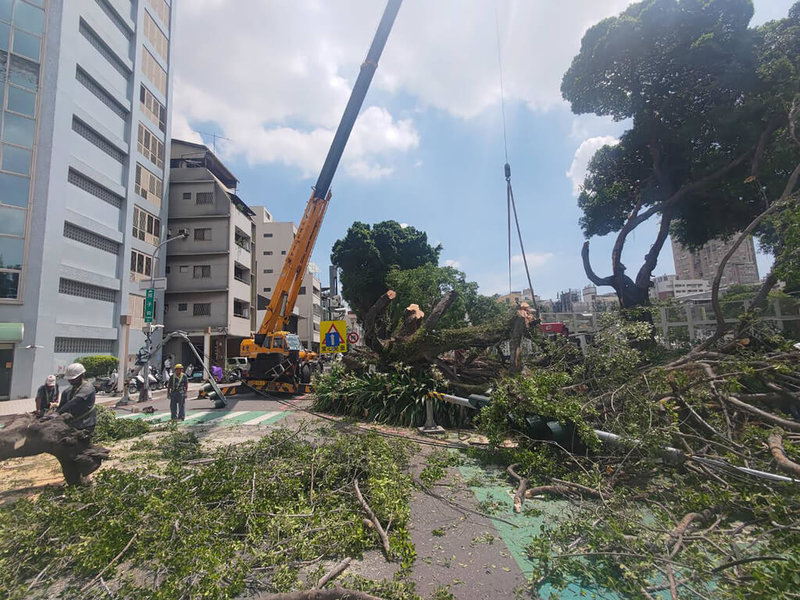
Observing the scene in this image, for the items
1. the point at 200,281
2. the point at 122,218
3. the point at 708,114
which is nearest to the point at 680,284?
the point at 708,114

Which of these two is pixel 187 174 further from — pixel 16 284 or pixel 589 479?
pixel 589 479

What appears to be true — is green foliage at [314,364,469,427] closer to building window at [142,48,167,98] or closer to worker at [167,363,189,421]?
worker at [167,363,189,421]

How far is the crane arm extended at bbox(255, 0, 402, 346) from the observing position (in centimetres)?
1182

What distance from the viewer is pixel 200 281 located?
97.6 ft

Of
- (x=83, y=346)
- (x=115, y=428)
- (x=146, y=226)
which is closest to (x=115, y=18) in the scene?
(x=146, y=226)

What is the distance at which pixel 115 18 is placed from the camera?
916 inches

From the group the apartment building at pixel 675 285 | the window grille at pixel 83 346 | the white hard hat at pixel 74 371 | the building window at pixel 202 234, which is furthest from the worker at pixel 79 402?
the apartment building at pixel 675 285

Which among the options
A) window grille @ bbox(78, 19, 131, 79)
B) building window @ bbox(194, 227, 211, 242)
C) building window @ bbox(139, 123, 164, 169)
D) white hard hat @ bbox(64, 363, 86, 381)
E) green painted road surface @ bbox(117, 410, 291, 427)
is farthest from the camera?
building window @ bbox(194, 227, 211, 242)

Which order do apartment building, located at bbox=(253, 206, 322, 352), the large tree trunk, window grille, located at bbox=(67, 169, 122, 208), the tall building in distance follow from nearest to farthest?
the large tree trunk, window grille, located at bbox=(67, 169, 122, 208), the tall building in distance, apartment building, located at bbox=(253, 206, 322, 352)

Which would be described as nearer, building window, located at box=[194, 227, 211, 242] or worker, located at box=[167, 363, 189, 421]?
worker, located at box=[167, 363, 189, 421]

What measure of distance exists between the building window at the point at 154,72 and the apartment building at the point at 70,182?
0.18 m

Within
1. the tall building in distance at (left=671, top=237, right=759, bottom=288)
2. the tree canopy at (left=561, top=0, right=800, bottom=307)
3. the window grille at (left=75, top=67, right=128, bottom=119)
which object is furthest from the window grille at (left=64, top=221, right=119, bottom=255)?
the tall building in distance at (left=671, top=237, right=759, bottom=288)

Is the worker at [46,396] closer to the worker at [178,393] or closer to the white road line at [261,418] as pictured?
the worker at [178,393]

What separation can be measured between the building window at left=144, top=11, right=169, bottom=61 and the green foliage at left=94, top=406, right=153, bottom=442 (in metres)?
28.9
